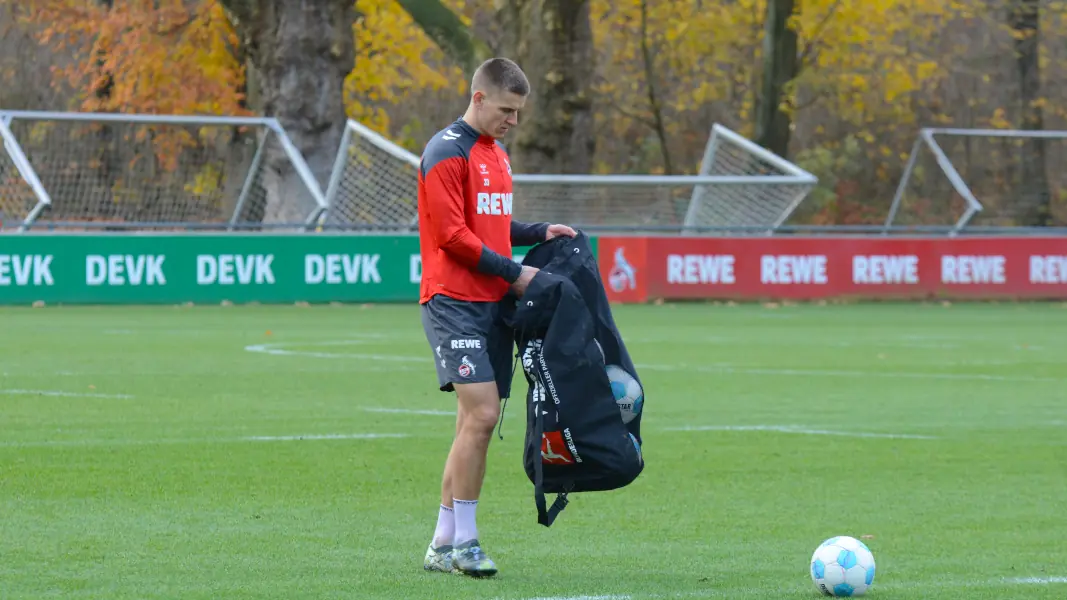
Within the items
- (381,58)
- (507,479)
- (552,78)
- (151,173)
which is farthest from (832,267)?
(507,479)

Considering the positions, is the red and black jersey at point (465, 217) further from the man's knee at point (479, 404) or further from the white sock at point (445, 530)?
the white sock at point (445, 530)

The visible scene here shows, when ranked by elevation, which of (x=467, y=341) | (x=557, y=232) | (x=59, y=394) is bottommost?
(x=59, y=394)

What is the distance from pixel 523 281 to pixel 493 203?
35 cm

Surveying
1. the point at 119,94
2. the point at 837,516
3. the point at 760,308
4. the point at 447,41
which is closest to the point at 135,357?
the point at 837,516

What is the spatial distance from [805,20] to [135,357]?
34068 millimetres

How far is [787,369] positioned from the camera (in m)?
16.7

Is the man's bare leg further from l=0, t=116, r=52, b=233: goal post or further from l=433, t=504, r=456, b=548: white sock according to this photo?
l=0, t=116, r=52, b=233: goal post

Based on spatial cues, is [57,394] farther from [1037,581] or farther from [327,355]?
[1037,581]

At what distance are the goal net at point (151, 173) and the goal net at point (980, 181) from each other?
412 inches

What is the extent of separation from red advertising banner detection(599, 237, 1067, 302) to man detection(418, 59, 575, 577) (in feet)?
68.8

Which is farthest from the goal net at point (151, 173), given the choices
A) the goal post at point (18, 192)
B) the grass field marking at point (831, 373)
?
the grass field marking at point (831, 373)

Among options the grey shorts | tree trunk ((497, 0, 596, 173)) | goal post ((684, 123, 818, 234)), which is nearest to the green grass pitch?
the grey shorts

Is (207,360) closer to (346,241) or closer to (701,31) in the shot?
(346,241)

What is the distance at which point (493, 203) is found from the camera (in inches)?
277
